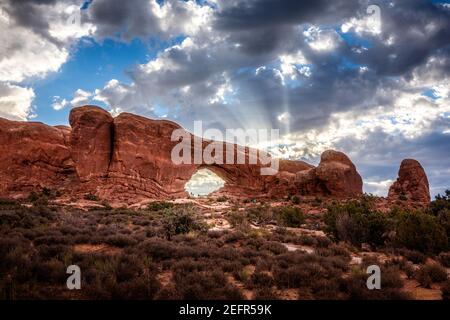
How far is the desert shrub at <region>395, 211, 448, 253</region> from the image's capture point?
9.09 meters

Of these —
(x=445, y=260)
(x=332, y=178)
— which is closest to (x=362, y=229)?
(x=445, y=260)

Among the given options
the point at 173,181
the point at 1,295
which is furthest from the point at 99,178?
the point at 1,295

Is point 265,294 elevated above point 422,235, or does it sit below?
below

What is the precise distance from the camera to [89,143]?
29141 millimetres

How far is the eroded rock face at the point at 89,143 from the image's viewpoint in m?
28.8

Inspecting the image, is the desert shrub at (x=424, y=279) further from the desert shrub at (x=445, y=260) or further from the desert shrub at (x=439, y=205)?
the desert shrub at (x=439, y=205)

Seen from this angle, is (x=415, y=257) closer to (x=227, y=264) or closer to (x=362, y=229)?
(x=362, y=229)

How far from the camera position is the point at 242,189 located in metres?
37.8

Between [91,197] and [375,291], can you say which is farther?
[91,197]

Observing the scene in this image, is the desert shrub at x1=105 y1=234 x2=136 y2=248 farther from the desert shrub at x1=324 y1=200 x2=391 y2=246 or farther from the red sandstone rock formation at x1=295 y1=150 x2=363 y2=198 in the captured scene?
the red sandstone rock formation at x1=295 y1=150 x2=363 y2=198

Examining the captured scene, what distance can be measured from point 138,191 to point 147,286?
85.3 ft

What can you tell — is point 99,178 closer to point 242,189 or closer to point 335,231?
point 242,189

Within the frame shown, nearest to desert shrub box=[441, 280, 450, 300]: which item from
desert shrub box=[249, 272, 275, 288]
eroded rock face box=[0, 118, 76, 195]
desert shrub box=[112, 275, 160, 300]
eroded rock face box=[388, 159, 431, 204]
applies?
desert shrub box=[249, 272, 275, 288]

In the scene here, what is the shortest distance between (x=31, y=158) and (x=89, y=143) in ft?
25.6
